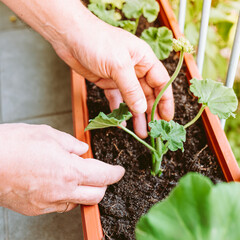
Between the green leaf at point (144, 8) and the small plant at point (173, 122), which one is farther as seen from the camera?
the green leaf at point (144, 8)

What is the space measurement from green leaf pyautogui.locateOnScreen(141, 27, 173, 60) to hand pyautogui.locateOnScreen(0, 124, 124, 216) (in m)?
0.44

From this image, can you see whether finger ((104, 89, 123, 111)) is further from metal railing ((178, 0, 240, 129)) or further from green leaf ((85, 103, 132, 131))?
metal railing ((178, 0, 240, 129))

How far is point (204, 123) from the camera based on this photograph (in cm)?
100

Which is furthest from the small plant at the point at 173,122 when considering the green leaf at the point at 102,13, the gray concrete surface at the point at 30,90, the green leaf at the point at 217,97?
the gray concrete surface at the point at 30,90

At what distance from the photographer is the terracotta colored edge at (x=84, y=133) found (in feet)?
2.71

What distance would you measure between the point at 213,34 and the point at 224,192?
1077 mm

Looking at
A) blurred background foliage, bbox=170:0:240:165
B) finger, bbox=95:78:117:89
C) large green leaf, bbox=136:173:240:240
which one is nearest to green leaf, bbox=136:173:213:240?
large green leaf, bbox=136:173:240:240

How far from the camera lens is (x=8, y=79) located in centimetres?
177

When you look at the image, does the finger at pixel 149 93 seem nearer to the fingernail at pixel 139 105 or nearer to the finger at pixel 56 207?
the fingernail at pixel 139 105

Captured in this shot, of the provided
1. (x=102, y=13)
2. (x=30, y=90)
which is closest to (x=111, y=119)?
(x=102, y=13)

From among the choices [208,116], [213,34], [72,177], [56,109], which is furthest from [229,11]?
[72,177]

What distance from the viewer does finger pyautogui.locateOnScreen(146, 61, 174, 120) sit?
0.99 meters

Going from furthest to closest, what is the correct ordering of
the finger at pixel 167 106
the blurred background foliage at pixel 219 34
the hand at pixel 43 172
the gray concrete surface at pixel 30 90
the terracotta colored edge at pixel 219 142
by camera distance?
1. the blurred background foliage at pixel 219 34
2. the gray concrete surface at pixel 30 90
3. the finger at pixel 167 106
4. the terracotta colored edge at pixel 219 142
5. the hand at pixel 43 172

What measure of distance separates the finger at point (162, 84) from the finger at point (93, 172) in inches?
9.5
